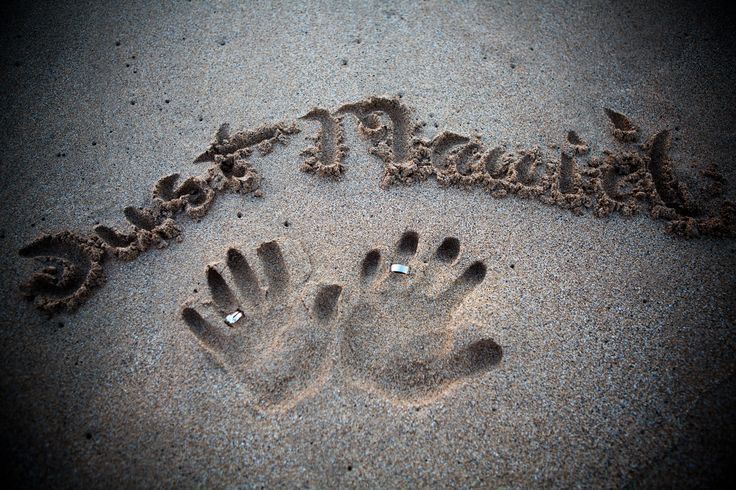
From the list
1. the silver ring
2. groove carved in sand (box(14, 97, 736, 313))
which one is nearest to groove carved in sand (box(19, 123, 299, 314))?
groove carved in sand (box(14, 97, 736, 313))

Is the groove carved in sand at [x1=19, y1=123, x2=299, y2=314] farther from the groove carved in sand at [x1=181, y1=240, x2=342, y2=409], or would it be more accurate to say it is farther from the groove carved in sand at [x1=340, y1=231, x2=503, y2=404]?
the groove carved in sand at [x1=340, y1=231, x2=503, y2=404]

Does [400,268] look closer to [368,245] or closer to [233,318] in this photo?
[368,245]

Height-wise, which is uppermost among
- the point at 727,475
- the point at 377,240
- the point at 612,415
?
the point at 377,240

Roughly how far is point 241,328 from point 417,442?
75cm

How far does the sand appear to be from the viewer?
1354mm

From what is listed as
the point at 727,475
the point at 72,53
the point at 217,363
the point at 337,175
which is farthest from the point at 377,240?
the point at 72,53

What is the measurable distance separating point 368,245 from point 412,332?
1.36ft

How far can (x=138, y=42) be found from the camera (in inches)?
91.5

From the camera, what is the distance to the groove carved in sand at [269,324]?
143 centimetres

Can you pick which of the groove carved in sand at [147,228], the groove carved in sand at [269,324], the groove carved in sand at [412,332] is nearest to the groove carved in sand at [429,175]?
the groove carved in sand at [147,228]

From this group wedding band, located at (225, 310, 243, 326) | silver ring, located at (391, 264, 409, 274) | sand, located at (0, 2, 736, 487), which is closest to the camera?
sand, located at (0, 2, 736, 487)

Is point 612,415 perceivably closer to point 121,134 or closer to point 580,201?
point 580,201

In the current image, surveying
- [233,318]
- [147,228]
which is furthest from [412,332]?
[147,228]

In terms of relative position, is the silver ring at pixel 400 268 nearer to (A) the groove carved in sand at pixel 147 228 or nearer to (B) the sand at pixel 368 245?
(B) the sand at pixel 368 245
